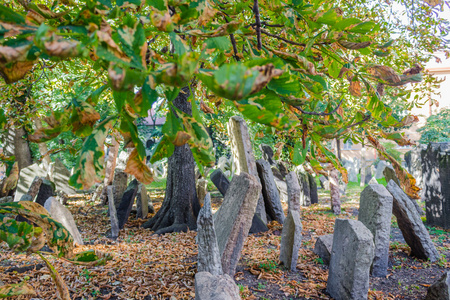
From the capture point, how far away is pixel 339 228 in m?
3.30

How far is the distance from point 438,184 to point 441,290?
4234 mm

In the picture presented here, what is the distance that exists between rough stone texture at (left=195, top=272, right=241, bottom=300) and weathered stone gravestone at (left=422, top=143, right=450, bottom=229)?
18.9 ft

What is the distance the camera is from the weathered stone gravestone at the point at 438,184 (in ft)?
19.2

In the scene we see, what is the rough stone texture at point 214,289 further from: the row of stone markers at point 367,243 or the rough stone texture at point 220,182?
the rough stone texture at point 220,182

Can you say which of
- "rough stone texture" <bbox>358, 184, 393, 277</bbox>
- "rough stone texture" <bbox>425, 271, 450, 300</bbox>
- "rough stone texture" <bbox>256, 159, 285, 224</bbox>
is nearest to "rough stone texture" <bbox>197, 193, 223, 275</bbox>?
"rough stone texture" <bbox>425, 271, 450, 300</bbox>

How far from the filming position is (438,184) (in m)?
6.00

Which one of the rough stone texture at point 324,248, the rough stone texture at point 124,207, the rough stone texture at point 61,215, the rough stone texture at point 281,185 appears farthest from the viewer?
the rough stone texture at point 281,185

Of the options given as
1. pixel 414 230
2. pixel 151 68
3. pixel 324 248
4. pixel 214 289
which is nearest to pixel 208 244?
pixel 214 289

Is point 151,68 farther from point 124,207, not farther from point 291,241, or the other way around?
point 124,207

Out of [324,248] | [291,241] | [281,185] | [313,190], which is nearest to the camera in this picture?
[291,241]

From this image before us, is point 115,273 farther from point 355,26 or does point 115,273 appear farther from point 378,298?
point 355,26

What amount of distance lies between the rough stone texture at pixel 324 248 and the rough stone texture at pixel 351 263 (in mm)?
798

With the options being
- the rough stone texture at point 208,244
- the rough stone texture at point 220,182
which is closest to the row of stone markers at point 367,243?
the rough stone texture at point 208,244

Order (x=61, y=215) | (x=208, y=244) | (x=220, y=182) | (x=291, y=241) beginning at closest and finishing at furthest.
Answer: (x=208, y=244)
(x=291, y=241)
(x=61, y=215)
(x=220, y=182)
